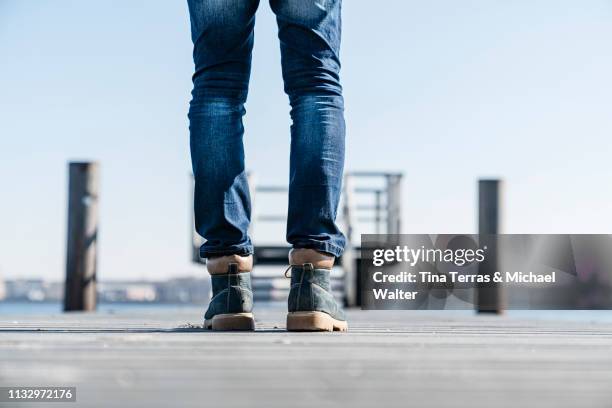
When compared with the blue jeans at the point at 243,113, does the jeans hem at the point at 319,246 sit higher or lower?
lower

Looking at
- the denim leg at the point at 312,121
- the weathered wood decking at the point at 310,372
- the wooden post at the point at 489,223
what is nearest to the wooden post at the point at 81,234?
the wooden post at the point at 489,223

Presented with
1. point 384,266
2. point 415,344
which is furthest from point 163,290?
point 415,344

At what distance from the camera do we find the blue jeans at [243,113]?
1758 millimetres

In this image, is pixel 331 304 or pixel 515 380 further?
pixel 331 304

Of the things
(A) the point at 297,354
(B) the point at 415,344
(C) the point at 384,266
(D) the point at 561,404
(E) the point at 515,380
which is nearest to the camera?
(D) the point at 561,404

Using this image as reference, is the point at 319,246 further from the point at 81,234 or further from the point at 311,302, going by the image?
the point at 81,234

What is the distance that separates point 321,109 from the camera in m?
1.76

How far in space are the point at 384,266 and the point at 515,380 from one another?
504 cm

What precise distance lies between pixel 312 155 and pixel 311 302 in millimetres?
289

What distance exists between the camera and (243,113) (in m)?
1.86

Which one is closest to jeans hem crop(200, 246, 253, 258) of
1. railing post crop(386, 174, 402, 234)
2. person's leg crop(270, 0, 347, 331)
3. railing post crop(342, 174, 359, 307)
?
person's leg crop(270, 0, 347, 331)

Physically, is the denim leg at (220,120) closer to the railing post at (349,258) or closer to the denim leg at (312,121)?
the denim leg at (312,121)

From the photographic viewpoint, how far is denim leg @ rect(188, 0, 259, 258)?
5.91ft

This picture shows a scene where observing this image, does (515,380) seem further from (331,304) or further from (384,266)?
(384,266)
